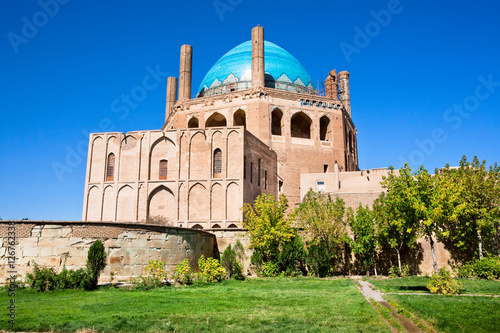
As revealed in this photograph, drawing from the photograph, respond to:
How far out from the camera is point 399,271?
67.6 feet

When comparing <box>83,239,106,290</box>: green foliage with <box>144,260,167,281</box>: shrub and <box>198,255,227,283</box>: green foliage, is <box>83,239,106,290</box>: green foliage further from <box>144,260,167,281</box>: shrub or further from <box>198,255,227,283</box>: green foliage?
<box>198,255,227,283</box>: green foliage

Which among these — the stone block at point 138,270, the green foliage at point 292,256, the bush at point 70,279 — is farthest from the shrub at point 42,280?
the green foliage at point 292,256

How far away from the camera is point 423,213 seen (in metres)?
14.0

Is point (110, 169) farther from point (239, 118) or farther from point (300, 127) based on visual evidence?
point (300, 127)

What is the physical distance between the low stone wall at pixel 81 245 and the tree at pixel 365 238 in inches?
371

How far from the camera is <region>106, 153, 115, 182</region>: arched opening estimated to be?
31.5m

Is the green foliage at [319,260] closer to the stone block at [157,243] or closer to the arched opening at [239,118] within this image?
the stone block at [157,243]

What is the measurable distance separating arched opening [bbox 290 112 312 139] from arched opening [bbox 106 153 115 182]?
52.0 ft

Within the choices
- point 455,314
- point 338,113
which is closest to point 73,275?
point 455,314

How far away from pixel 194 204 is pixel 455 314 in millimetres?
22372

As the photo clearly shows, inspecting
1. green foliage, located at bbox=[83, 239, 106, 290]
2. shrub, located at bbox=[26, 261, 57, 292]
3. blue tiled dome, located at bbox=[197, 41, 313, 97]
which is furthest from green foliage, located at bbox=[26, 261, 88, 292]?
blue tiled dome, located at bbox=[197, 41, 313, 97]

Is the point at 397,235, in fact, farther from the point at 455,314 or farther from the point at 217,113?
the point at 217,113

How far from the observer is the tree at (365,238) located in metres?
20.9

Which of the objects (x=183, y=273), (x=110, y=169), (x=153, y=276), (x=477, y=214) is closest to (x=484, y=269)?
(x=477, y=214)
